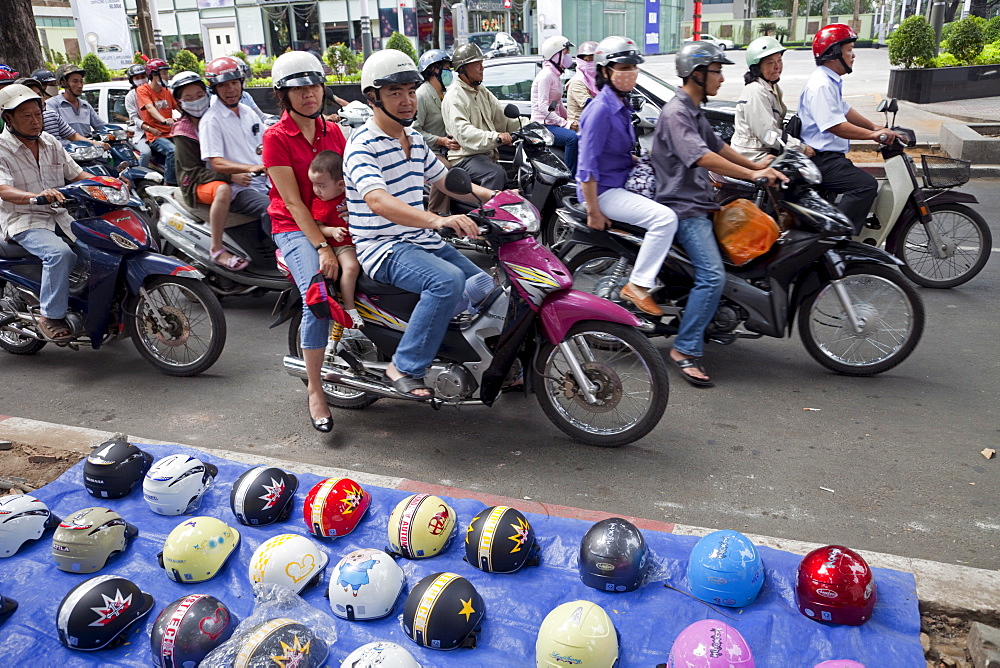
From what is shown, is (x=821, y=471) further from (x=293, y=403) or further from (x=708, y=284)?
(x=293, y=403)

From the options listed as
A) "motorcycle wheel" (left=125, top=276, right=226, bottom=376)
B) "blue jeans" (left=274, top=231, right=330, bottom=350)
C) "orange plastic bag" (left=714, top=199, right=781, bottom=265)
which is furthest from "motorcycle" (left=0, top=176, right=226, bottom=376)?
"orange plastic bag" (left=714, top=199, right=781, bottom=265)

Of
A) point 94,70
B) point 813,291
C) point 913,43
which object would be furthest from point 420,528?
point 94,70

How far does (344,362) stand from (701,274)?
7.17 ft

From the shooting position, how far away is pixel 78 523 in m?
3.21

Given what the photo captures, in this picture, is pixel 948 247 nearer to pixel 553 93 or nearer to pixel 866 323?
pixel 866 323

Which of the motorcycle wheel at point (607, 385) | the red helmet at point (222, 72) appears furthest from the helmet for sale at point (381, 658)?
the red helmet at point (222, 72)

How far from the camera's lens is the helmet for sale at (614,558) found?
9.61 feet

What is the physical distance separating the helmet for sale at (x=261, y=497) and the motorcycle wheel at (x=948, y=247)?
5001mm

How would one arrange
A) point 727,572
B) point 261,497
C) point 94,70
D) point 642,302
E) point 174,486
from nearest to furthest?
point 727,572
point 261,497
point 174,486
point 642,302
point 94,70

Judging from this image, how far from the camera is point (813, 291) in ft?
16.0

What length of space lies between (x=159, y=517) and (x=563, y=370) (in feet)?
6.77

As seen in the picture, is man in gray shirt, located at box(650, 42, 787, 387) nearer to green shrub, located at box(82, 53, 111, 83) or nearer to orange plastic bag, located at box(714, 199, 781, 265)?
orange plastic bag, located at box(714, 199, 781, 265)

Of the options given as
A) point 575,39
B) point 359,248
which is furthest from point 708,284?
point 575,39

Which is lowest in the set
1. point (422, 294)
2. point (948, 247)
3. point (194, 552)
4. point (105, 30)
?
point (194, 552)
